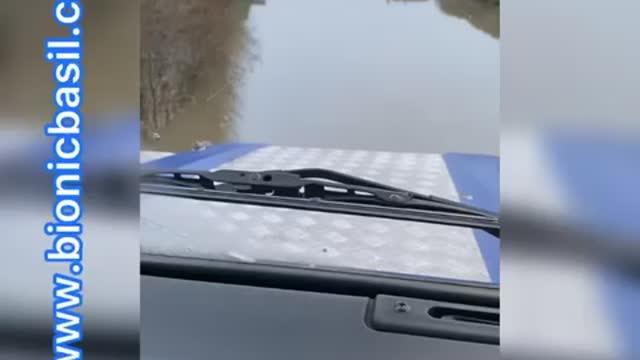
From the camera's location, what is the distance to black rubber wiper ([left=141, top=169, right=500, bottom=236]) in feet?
3.58

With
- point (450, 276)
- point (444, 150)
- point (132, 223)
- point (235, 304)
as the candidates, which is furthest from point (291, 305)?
point (444, 150)

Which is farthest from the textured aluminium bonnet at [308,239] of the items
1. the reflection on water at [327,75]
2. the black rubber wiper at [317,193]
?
the reflection on water at [327,75]

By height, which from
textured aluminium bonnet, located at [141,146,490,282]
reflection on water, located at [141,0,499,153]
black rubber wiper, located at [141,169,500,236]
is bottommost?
textured aluminium bonnet, located at [141,146,490,282]

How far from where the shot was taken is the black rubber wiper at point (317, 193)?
1091mm

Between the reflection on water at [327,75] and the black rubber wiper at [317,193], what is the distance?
152 mm

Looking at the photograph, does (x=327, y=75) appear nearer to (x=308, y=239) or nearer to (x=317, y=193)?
(x=317, y=193)

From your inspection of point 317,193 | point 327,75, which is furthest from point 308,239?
point 327,75

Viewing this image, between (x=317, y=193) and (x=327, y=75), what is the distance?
167 centimetres

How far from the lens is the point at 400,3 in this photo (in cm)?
171

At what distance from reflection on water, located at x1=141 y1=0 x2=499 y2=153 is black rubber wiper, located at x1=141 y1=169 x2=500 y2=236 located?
152mm

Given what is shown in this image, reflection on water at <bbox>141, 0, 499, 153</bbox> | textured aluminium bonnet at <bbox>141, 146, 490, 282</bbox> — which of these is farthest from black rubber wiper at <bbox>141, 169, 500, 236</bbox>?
reflection on water at <bbox>141, 0, 499, 153</bbox>

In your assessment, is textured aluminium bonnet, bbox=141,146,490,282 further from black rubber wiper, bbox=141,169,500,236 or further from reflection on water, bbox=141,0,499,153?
reflection on water, bbox=141,0,499,153

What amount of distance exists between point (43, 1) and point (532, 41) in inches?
13.3

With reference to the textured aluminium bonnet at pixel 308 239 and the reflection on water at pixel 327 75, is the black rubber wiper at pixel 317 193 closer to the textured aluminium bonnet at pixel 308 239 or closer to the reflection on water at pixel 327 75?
the textured aluminium bonnet at pixel 308 239
